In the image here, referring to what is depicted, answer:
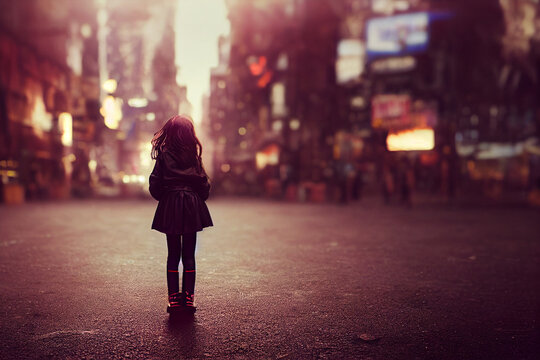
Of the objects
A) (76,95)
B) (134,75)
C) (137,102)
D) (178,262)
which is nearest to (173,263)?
(178,262)

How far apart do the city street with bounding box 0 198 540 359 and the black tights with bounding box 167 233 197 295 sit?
0.31 metres

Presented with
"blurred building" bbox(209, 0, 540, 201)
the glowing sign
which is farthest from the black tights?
the glowing sign

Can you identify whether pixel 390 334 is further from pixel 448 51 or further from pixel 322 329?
pixel 448 51

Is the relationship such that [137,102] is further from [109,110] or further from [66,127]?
[66,127]

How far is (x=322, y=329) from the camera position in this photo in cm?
403

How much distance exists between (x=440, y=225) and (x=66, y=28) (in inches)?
1508

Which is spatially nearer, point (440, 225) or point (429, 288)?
point (429, 288)

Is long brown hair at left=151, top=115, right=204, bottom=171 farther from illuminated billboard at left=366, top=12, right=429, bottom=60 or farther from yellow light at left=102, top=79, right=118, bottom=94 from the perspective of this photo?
yellow light at left=102, top=79, right=118, bottom=94

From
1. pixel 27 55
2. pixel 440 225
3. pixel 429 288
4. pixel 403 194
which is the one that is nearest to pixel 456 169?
pixel 403 194

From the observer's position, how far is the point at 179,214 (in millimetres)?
4465

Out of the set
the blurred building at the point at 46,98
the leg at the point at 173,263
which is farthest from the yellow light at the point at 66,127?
the leg at the point at 173,263

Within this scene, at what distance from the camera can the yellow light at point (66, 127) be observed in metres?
33.8

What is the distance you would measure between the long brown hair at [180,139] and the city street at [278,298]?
161cm

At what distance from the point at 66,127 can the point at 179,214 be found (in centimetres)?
3426
